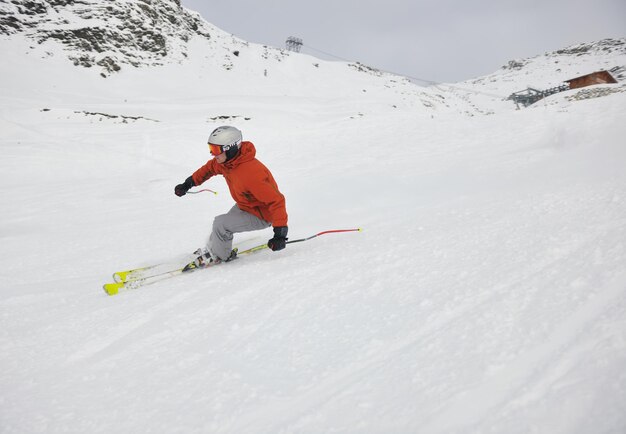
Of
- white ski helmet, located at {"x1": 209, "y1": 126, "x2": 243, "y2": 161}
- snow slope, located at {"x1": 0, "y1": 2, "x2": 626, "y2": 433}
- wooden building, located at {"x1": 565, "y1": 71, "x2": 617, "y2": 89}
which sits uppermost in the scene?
wooden building, located at {"x1": 565, "y1": 71, "x2": 617, "y2": 89}

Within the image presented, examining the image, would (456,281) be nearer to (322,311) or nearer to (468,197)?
(322,311)

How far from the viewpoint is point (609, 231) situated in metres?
2.47

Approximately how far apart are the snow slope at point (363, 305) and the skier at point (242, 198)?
0.31 m

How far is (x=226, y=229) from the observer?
3.84m

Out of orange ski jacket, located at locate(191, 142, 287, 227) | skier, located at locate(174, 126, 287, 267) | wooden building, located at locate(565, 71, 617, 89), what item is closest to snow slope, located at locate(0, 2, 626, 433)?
skier, located at locate(174, 126, 287, 267)

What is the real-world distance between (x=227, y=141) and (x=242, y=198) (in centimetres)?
64

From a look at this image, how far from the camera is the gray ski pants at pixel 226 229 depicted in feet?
12.6

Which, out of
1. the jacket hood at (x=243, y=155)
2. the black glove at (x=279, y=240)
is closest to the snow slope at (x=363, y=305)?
the black glove at (x=279, y=240)

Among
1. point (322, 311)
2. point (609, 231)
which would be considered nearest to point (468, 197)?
point (609, 231)

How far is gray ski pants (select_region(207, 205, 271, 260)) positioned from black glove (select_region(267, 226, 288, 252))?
0.51m

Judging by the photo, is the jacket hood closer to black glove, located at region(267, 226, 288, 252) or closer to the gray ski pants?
the gray ski pants

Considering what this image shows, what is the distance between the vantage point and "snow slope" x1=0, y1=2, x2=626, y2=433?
145 cm

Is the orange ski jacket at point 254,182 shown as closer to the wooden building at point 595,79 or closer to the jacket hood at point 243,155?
the jacket hood at point 243,155

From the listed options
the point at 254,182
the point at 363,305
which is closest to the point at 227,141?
the point at 254,182
